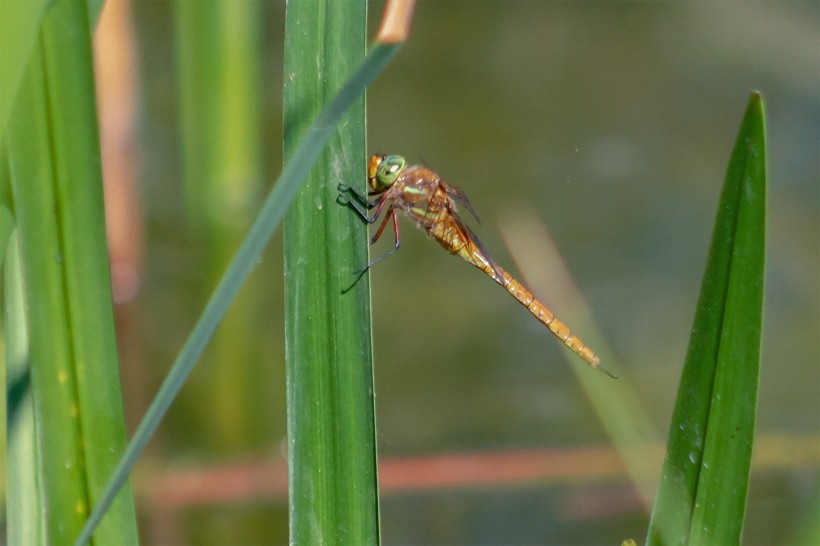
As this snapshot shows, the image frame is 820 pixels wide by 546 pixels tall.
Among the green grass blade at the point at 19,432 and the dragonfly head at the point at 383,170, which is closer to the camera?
the green grass blade at the point at 19,432

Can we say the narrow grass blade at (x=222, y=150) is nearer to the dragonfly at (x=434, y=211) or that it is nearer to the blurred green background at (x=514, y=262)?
the blurred green background at (x=514, y=262)

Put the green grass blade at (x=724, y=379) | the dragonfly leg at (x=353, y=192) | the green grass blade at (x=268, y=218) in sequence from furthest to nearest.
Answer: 1. the dragonfly leg at (x=353, y=192)
2. the green grass blade at (x=724, y=379)
3. the green grass blade at (x=268, y=218)

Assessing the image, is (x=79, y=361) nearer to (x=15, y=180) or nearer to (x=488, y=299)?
(x=15, y=180)

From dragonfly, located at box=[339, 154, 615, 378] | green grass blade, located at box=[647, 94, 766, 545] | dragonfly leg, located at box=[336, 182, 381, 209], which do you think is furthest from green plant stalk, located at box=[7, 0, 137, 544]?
dragonfly, located at box=[339, 154, 615, 378]

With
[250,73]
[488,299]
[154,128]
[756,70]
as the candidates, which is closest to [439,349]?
[488,299]

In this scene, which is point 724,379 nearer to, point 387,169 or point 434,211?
point 387,169

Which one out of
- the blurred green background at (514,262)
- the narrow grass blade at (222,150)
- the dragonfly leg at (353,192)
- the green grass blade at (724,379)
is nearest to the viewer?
the green grass blade at (724,379)

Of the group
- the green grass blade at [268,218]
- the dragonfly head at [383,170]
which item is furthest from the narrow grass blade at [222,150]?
the green grass blade at [268,218]

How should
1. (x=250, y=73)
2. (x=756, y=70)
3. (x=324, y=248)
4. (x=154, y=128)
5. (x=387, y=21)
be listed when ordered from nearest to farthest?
(x=387, y=21) → (x=324, y=248) → (x=250, y=73) → (x=154, y=128) → (x=756, y=70)
